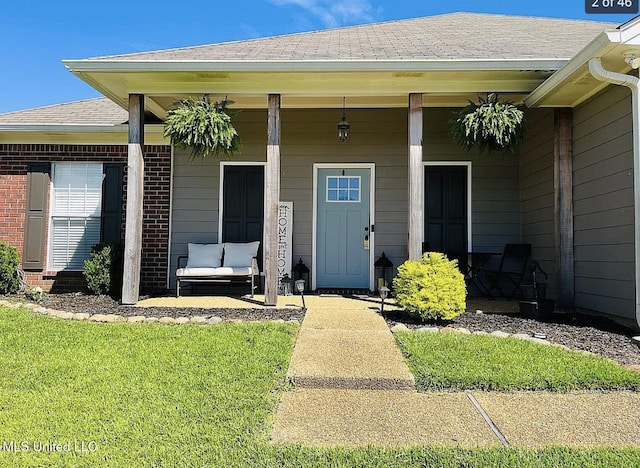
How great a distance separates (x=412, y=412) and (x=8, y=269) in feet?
20.3

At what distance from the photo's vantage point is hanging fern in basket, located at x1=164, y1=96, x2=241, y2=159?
5047 millimetres

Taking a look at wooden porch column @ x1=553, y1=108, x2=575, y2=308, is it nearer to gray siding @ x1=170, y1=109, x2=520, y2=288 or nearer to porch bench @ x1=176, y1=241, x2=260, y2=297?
gray siding @ x1=170, y1=109, x2=520, y2=288

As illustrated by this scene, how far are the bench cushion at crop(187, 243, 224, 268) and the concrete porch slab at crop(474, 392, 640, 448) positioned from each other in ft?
14.7

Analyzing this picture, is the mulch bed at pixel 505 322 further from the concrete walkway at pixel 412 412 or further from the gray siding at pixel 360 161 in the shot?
the gray siding at pixel 360 161

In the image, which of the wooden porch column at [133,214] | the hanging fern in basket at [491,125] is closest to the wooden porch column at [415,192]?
the hanging fern in basket at [491,125]

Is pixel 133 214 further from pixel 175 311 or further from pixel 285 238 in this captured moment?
pixel 285 238

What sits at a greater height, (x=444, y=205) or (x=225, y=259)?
(x=444, y=205)

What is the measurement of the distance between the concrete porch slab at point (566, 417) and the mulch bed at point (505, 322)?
892 mm

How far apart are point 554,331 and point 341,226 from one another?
3416 mm

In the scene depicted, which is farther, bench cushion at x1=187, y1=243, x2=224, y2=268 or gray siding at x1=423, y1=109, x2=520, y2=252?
gray siding at x1=423, y1=109, x2=520, y2=252

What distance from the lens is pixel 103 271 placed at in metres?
6.11

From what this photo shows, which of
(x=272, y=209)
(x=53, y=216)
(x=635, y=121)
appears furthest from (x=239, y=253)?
(x=635, y=121)

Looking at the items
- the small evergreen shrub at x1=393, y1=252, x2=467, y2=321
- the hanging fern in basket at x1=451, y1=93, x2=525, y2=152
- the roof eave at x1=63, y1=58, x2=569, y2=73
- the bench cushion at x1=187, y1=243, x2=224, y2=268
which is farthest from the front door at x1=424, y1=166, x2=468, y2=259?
the bench cushion at x1=187, y1=243, x2=224, y2=268

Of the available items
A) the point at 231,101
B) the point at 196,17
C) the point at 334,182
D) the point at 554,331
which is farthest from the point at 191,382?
the point at 196,17
